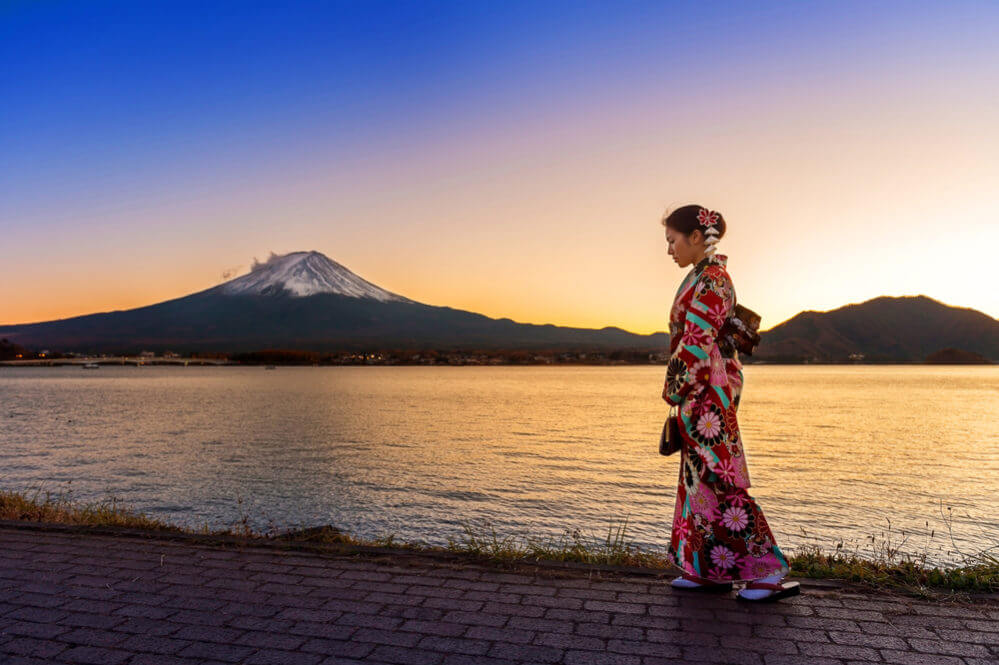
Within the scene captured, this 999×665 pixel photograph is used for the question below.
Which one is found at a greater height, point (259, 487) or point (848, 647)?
point (848, 647)

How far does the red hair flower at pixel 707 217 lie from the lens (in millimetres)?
4395

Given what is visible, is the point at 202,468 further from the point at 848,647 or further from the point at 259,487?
the point at 848,647

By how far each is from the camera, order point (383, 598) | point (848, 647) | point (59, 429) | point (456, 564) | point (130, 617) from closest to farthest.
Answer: point (848, 647) < point (130, 617) < point (383, 598) < point (456, 564) < point (59, 429)

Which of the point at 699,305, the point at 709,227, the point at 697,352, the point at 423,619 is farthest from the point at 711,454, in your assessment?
the point at 423,619

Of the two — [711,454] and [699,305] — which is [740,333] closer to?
[699,305]

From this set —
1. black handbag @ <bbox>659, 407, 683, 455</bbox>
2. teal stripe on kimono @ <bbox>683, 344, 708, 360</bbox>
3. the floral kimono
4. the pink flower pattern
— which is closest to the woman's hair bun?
the floral kimono

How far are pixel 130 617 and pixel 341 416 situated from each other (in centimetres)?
3870

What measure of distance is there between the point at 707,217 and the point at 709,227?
0.25ft

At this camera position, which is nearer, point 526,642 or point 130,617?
point 526,642

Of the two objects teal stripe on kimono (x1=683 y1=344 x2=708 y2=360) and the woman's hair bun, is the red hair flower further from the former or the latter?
teal stripe on kimono (x1=683 y1=344 x2=708 y2=360)

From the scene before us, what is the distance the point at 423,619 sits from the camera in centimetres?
375

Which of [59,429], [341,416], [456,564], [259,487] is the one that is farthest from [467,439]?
[456,564]

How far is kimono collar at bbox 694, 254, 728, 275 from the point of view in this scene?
4312mm

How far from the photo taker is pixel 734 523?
13.5ft
